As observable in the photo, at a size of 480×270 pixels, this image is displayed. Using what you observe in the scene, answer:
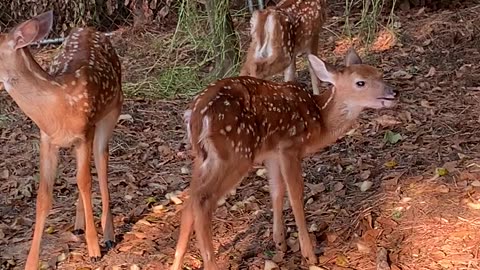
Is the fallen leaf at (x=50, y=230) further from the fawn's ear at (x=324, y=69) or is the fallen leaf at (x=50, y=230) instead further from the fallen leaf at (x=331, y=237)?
the fawn's ear at (x=324, y=69)

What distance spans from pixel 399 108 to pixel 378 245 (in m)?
2.46

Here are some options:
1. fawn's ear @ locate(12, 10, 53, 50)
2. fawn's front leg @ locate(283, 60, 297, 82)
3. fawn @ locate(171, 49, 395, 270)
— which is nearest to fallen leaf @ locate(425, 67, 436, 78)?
fawn's front leg @ locate(283, 60, 297, 82)

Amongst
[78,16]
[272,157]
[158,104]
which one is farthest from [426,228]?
[78,16]

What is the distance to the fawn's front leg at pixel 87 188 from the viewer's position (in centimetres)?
489

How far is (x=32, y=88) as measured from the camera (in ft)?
15.4

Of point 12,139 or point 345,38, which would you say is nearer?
point 12,139

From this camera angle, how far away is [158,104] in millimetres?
7953

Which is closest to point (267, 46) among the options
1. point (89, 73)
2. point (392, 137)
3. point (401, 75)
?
point (392, 137)

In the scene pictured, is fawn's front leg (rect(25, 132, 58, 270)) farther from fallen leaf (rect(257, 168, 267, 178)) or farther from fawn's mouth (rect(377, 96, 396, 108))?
fawn's mouth (rect(377, 96, 396, 108))

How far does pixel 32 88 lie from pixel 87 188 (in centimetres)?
68

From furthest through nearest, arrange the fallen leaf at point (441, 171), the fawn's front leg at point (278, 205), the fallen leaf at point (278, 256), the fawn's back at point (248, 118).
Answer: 1. the fallen leaf at point (441, 171)
2. the fawn's front leg at point (278, 205)
3. the fallen leaf at point (278, 256)
4. the fawn's back at point (248, 118)

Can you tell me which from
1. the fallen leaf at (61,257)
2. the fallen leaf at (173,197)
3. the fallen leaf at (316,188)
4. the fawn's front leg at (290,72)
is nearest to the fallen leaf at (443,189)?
the fallen leaf at (316,188)

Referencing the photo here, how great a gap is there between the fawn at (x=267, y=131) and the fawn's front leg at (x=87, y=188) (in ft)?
2.08

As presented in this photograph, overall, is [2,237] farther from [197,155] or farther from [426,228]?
[426,228]
